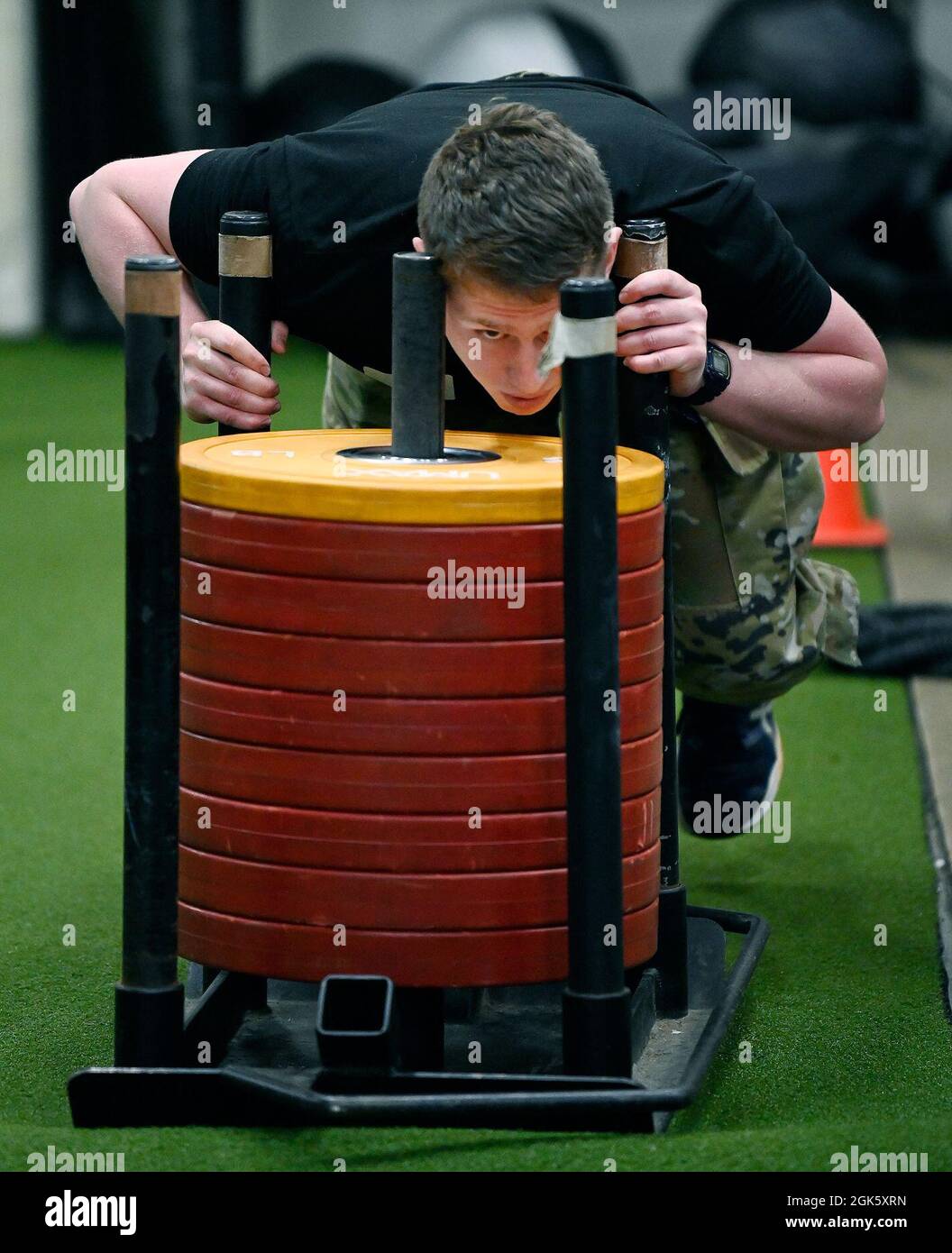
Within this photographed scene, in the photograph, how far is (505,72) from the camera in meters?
6.16

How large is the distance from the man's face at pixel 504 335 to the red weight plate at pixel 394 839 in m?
0.39

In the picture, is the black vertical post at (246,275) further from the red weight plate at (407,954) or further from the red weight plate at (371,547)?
the red weight plate at (407,954)

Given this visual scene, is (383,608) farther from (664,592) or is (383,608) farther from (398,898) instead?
(664,592)

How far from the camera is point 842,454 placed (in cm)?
454

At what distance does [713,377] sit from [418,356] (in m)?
0.32

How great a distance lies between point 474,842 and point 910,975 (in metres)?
0.79

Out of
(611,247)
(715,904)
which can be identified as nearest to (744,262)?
(611,247)

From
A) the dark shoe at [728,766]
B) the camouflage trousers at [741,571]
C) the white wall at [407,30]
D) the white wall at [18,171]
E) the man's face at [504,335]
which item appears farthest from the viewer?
the white wall at [407,30]

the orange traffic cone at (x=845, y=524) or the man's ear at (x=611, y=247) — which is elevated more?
the man's ear at (x=611, y=247)

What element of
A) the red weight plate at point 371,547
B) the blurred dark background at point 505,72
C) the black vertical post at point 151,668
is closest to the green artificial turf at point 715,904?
the black vertical post at point 151,668

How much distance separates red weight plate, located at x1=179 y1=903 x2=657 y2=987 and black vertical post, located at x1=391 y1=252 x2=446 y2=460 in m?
0.43

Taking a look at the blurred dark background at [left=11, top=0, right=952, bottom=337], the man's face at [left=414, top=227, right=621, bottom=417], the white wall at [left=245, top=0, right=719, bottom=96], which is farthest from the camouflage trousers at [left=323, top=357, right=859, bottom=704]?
the white wall at [left=245, top=0, right=719, bottom=96]

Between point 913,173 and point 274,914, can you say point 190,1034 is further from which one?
point 913,173

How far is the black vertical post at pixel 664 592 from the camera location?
68.1 inches
